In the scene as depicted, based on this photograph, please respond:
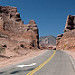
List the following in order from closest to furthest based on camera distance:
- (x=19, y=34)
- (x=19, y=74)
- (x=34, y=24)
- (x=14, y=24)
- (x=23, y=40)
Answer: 1. (x=19, y=74)
2. (x=23, y=40)
3. (x=19, y=34)
4. (x=14, y=24)
5. (x=34, y=24)

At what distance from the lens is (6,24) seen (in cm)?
4706

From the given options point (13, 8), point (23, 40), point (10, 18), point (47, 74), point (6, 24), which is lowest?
point (47, 74)

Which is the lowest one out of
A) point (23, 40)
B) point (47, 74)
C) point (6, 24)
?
point (47, 74)

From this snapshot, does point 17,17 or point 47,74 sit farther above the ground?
point 17,17

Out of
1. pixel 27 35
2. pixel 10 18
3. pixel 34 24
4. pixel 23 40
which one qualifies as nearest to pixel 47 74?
pixel 23 40

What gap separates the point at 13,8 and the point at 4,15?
23.7 ft

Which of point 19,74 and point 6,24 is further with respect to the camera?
point 6,24

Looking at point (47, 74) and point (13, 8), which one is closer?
point (47, 74)

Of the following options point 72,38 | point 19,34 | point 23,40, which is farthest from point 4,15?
point 72,38

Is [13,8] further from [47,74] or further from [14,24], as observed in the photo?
[47,74]

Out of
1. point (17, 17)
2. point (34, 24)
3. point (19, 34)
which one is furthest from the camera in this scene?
point (34, 24)

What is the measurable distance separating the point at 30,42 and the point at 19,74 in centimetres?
3653

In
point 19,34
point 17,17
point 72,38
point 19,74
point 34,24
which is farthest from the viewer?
point 34,24

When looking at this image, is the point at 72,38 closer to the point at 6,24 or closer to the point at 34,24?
the point at 34,24
